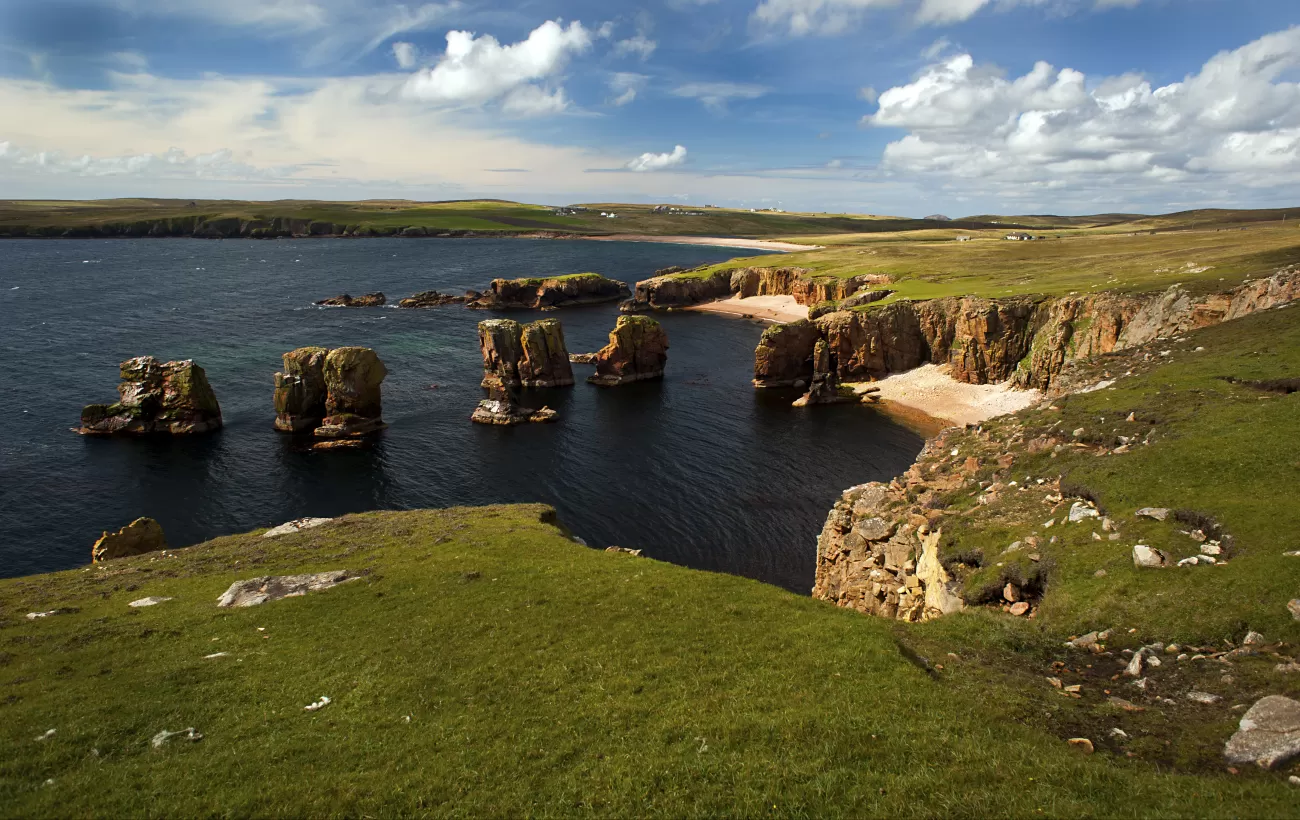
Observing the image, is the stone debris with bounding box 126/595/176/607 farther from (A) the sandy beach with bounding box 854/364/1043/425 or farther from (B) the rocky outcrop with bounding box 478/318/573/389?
(A) the sandy beach with bounding box 854/364/1043/425

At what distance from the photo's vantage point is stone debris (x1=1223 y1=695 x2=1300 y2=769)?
13742 mm

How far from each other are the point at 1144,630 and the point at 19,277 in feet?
813

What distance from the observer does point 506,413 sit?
83125 mm

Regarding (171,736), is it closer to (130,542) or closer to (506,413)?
(130,542)

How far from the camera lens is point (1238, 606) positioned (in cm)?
1969

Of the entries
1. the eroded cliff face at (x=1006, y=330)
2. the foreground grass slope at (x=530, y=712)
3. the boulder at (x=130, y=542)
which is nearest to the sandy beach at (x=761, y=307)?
the eroded cliff face at (x=1006, y=330)

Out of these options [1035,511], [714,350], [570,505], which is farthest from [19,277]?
[1035,511]

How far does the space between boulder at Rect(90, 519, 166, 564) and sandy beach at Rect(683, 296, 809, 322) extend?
125m

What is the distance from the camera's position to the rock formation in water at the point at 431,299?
Result: 16388cm

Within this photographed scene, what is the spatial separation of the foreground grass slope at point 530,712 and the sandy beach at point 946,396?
62427 mm

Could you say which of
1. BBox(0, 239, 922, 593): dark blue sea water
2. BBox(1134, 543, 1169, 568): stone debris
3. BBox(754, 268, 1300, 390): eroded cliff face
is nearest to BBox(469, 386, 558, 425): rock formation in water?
BBox(0, 239, 922, 593): dark blue sea water

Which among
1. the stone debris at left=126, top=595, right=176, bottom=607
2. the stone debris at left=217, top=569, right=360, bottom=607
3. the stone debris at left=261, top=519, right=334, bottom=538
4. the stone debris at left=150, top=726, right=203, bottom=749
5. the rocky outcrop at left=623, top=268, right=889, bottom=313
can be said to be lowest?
the stone debris at left=261, top=519, right=334, bottom=538

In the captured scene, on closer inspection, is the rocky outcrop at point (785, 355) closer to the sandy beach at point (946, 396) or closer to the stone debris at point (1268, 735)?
the sandy beach at point (946, 396)

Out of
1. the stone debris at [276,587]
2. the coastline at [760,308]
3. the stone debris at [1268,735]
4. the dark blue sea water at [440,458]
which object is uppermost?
the coastline at [760,308]
